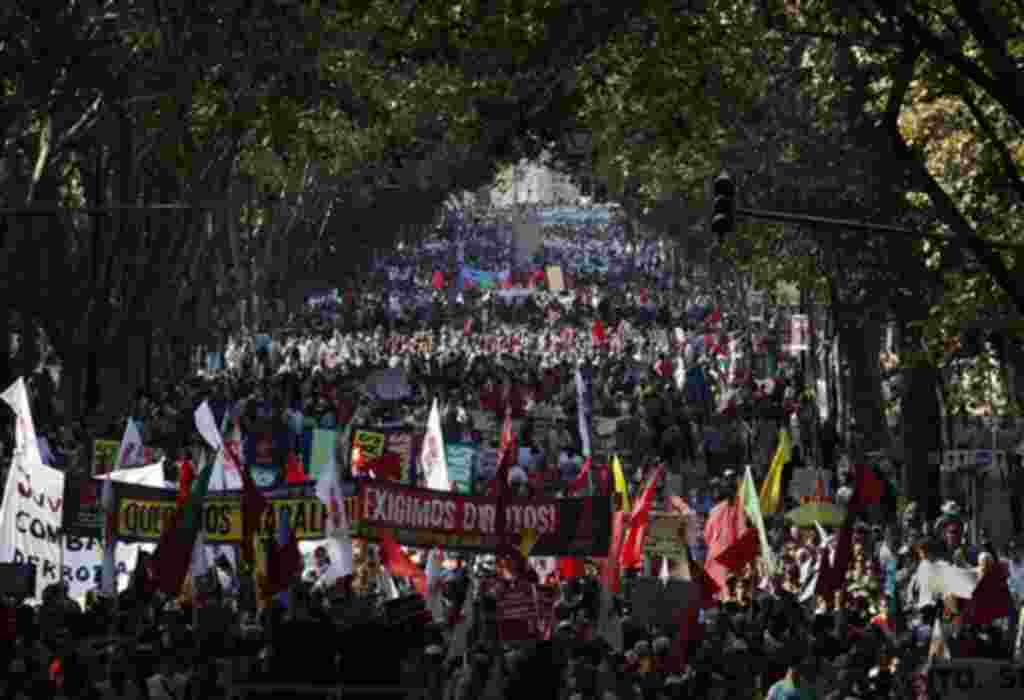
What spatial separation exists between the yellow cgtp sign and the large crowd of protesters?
49 cm

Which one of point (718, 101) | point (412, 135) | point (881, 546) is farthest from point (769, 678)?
point (412, 135)

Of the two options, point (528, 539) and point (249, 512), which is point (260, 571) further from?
point (528, 539)

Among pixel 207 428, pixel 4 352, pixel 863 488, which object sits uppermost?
pixel 4 352

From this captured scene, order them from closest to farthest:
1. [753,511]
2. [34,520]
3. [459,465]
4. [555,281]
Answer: [34,520], [753,511], [459,465], [555,281]

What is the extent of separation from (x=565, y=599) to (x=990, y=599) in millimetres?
3360

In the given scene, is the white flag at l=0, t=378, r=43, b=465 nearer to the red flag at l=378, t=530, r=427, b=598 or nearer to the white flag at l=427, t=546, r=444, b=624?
the red flag at l=378, t=530, r=427, b=598

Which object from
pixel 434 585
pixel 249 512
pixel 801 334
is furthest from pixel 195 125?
pixel 801 334

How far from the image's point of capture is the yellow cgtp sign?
20125 millimetres

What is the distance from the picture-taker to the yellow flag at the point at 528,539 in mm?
20781

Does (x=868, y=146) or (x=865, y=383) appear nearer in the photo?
(x=868, y=146)

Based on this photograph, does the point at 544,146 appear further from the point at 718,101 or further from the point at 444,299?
the point at 718,101

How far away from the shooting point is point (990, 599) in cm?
2017

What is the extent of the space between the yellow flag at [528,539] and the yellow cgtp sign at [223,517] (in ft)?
4.87

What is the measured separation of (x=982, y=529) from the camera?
101ft
